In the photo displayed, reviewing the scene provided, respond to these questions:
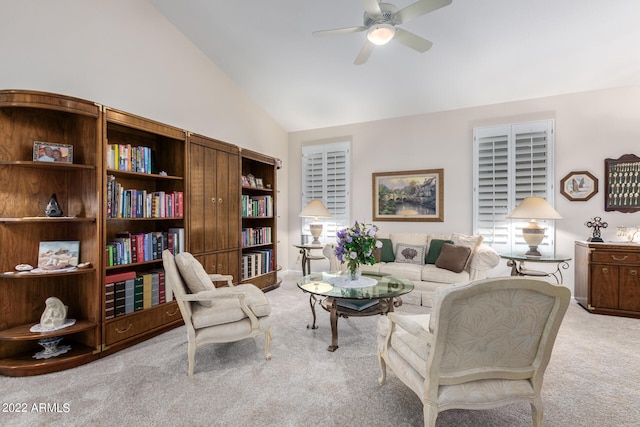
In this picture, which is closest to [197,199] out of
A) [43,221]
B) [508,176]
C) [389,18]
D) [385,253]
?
[43,221]

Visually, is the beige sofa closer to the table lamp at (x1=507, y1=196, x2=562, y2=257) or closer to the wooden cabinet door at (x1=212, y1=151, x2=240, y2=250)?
the table lamp at (x1=507, y1=196, x2=562, y2=257)

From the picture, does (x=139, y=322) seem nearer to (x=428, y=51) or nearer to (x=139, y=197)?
(x=139, y=197)

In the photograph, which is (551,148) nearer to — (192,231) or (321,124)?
(321,124)

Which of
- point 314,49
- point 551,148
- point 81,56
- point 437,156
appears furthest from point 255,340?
point 551,148

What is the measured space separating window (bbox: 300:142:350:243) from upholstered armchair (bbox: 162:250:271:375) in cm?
321

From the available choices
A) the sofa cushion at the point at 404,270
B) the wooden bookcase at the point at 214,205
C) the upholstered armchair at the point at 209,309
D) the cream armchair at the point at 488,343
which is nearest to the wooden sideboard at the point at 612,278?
the sofa cushion at the point at 404,270

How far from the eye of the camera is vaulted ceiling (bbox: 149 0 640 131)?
3191mm

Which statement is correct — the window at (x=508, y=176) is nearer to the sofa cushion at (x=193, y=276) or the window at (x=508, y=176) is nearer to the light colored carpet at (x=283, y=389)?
the light colored carpet at (x=283, y=389)

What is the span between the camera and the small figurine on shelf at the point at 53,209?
2596 millimetres

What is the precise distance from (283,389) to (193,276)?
1179 millimetres

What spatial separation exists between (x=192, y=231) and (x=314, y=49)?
2.80 meters

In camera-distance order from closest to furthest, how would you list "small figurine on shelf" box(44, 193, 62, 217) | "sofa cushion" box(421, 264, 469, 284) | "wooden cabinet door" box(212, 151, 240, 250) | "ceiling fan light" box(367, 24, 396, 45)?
"ceiling fan light" box(367, 24, 396, 45), "small figurine on shelf" box(44, 193, 62, 217), "wooden cabinet door" box(212, 151, 240, 250), "sofa cushion" box(421, 264, 469, 284)

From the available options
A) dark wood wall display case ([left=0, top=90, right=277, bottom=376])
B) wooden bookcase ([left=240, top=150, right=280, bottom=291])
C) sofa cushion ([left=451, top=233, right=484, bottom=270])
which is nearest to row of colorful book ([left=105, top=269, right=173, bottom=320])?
dark wood wall display case ([left=0, top=90, right=277, bottom=376])

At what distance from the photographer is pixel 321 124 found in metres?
5.89
